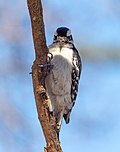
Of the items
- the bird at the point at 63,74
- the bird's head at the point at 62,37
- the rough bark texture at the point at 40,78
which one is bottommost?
the rough bark texture at the point at 40,78

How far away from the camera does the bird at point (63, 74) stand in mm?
3545

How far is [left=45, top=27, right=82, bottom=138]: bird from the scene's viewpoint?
3545 mm

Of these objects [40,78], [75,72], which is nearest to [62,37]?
[75,72]

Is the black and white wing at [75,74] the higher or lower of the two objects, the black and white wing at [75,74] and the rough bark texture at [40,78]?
the higher

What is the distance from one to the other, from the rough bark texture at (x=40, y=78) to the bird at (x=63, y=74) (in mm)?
1036

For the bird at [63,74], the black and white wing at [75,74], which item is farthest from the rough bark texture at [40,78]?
the black and white wing at [75,74]

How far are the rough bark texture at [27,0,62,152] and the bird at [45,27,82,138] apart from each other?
1.04 meters

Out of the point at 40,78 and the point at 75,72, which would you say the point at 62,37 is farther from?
the point at 40,78

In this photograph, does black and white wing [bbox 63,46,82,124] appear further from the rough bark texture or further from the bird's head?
the rough bark texture

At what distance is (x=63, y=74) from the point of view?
3.63m

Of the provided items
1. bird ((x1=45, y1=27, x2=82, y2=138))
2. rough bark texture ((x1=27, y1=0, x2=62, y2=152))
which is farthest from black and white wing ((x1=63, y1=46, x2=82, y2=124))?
rough bark texture ((x1=27, y1=0, x2=62, y2=152))

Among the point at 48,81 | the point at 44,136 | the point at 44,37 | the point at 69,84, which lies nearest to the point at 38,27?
the point at 44,37

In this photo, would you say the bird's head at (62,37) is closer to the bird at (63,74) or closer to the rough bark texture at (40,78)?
the bird at (63,74)

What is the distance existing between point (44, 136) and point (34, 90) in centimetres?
25
